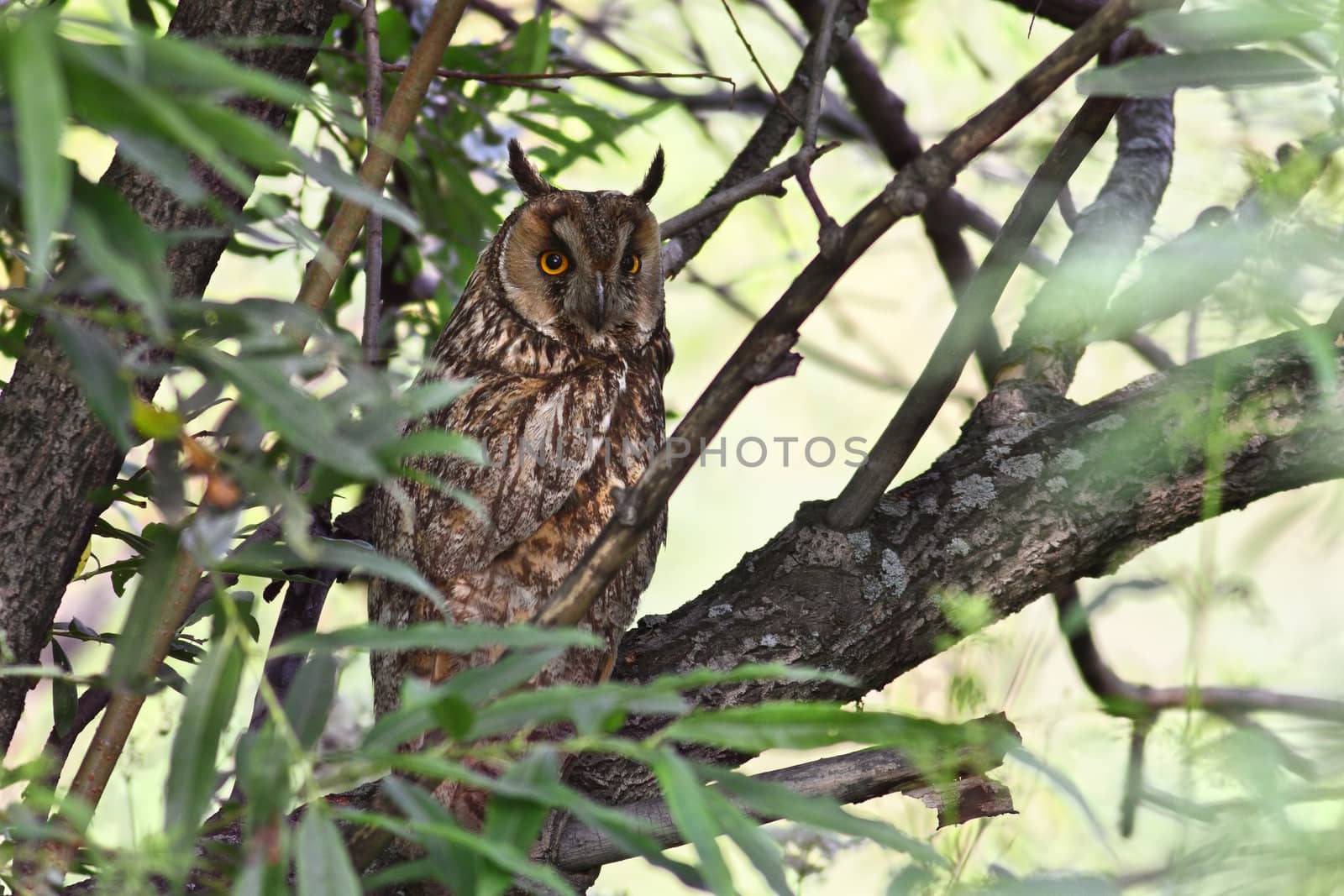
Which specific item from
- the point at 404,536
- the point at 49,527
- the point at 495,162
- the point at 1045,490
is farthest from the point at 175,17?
the point at 1045,490

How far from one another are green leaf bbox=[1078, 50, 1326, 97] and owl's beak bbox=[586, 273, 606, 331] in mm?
1283

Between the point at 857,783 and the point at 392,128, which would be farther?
the point at 857,783

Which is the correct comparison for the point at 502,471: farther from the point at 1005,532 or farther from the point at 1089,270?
the point at 1089,270

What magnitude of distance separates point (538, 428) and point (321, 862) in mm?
1142

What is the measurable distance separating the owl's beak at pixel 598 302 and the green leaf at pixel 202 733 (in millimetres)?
1383

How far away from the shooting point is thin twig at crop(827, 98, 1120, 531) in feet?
5.06

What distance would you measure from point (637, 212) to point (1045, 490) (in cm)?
83

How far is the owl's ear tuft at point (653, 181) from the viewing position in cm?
234

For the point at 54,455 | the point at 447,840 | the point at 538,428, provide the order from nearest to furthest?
1. the point at 447,840
2. the point at 54,455
3. the point at 538,428

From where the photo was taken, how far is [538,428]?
6.24ft

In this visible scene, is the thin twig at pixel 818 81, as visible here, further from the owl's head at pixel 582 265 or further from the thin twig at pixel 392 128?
the owl's head at pixel 582 265

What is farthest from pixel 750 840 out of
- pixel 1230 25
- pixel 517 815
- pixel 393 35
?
pixel 393 35

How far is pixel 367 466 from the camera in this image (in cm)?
79

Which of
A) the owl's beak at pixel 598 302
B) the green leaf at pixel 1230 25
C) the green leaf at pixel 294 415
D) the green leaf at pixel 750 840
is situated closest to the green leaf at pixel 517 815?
the green leaf at pixel 750 840
